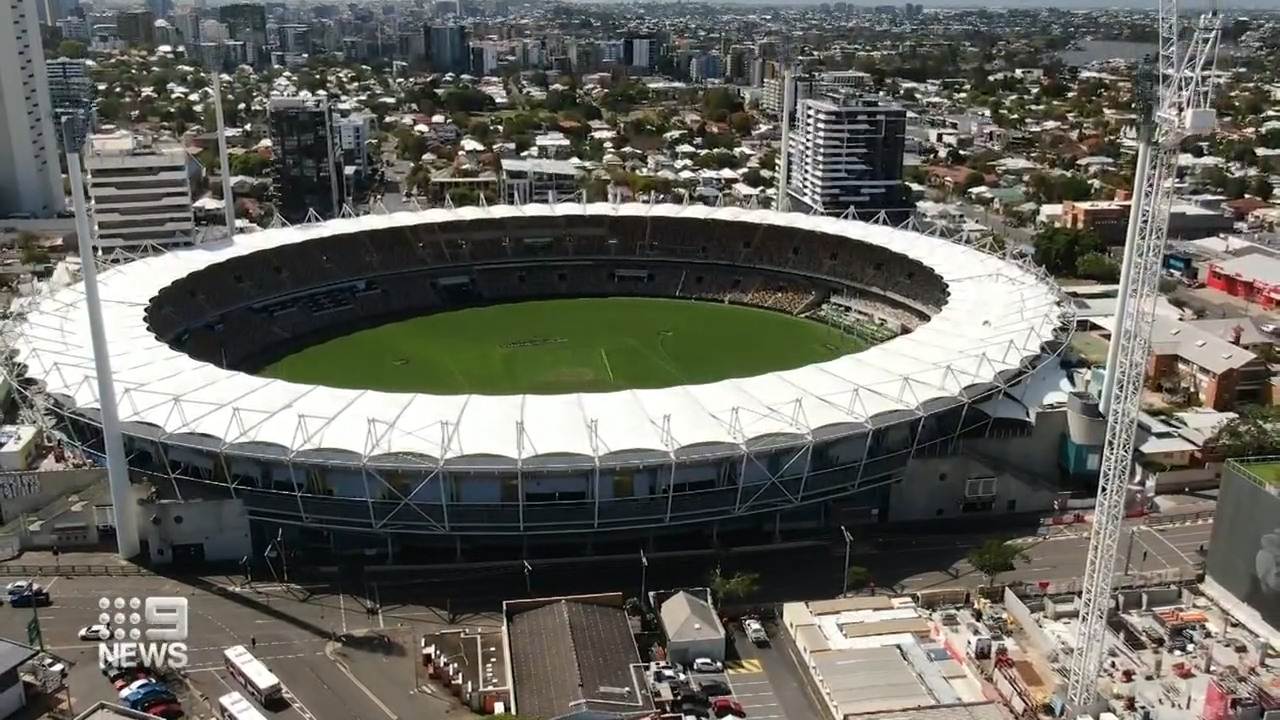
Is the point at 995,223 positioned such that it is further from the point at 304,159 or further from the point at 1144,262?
the point at 1144,262

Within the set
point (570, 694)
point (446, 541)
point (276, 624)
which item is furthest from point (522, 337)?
point (570, 694)

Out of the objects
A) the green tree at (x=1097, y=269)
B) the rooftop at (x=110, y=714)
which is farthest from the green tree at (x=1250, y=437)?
the rooftop at (x=110, y=714)

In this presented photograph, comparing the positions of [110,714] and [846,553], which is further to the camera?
[846,553]

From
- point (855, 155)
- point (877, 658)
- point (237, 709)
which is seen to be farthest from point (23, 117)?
point (877, 658)

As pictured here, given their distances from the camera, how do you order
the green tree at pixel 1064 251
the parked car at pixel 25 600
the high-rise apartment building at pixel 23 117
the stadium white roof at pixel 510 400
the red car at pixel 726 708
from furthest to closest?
the high-rise apartment building at pixel 23 117, the green tree at pixel 1064 251, the stadium white roof at pixel 510 400, the parked car at pixel 25 600, the red car at pixel 726 708

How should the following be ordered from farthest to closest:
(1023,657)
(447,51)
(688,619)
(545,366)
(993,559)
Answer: (447,51) < (545,366) < (993,559) < (688,619) < (1023,657)

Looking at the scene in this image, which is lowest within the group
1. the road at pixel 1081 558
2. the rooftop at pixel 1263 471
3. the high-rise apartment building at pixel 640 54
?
the road at pixel 1081 558

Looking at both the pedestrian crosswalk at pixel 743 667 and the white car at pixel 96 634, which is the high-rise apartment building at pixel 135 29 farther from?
the pedestrian crosswalk at pixel 743 667

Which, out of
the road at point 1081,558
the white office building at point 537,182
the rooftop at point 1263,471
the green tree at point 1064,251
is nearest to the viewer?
the rooftop at point 1263,471

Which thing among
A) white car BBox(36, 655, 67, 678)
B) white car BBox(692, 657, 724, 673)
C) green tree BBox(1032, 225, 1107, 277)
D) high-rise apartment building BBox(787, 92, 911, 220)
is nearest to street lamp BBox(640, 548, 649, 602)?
white car BBox(692, 657, 724, 673)
